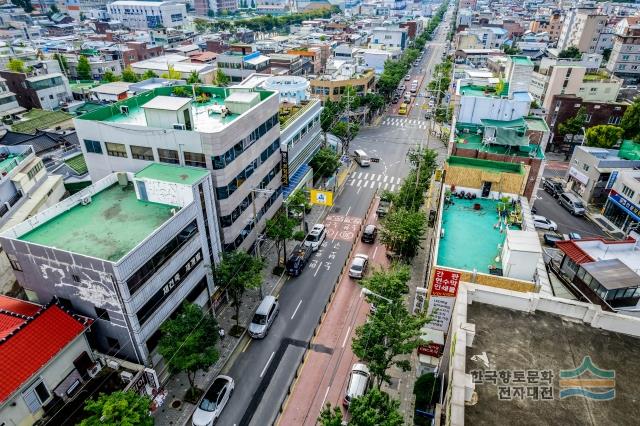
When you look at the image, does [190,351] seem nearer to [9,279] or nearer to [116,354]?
[116,354]

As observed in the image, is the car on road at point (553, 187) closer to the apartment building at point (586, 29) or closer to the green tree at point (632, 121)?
the green tree at point (632, 121)

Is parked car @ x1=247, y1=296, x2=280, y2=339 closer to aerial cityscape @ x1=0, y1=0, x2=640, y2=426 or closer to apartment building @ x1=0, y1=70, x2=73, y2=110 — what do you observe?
aerial cityscape @ x1=0, y1=0, x2=640, y2=426

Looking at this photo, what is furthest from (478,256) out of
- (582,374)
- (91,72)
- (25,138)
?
(91,72)

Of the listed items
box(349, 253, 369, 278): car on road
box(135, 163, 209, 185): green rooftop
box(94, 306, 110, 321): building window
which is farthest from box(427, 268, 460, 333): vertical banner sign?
box(94, 306, 110, 321): building window

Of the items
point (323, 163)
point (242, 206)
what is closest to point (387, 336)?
point (242, 206)

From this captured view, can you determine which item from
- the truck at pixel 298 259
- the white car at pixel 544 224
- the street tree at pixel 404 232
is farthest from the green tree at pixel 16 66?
the white car at pixel 544 224

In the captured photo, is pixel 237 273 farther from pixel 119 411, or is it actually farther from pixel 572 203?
pixel 572 203
